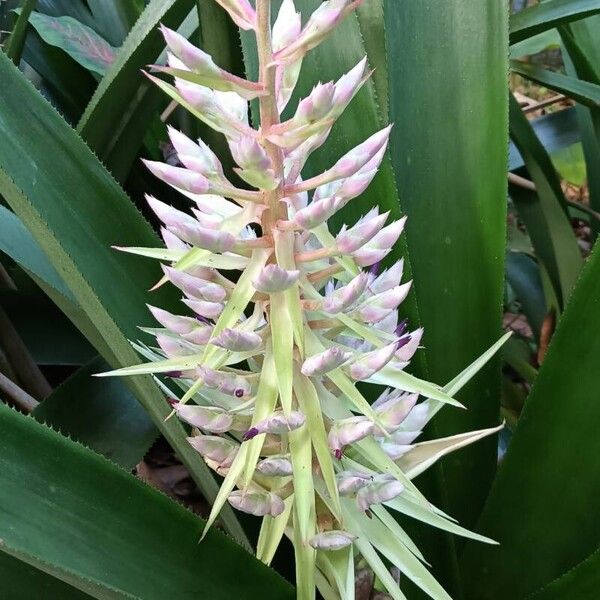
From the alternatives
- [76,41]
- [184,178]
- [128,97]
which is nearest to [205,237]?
[184,178]

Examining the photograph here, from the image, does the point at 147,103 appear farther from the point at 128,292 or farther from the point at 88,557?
the point at 88,557

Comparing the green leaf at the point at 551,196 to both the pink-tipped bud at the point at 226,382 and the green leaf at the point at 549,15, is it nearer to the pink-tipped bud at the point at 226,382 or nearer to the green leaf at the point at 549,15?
the green leaf at the point at 549,15

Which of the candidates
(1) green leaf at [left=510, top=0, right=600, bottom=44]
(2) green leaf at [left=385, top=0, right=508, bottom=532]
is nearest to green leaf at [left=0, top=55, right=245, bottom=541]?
(2) green leaf at [left=385, top=0, right=508, bottom=532]

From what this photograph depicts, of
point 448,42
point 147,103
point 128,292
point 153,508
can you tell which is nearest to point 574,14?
point 448,42

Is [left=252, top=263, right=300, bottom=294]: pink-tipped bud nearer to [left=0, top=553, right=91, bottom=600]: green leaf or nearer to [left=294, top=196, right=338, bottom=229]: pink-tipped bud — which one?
[left=294, top=196, right=338, bottom=229]: pink-tipped bud

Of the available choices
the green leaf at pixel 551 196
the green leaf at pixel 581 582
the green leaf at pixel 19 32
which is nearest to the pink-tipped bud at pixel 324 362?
the green leaf at pixel 581 582

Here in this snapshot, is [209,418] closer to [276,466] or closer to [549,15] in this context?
[276,466]

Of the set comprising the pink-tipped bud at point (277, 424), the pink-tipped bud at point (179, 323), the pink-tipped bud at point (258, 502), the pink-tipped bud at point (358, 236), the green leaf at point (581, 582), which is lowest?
the green leaf at point (581, 582)
